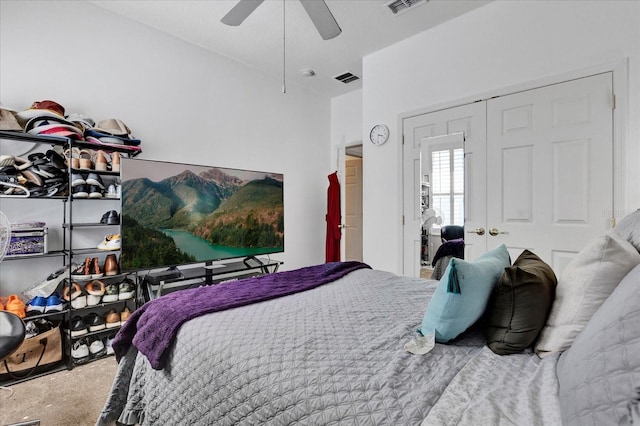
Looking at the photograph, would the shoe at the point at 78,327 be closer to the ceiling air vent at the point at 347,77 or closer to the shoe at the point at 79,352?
the shoe at the point at 79,352

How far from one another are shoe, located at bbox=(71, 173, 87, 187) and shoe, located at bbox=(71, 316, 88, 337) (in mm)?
993

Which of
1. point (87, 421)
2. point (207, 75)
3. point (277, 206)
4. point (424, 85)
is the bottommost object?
point (87, 421)

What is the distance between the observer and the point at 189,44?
324 centimetres

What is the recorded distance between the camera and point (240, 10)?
81.9 inches

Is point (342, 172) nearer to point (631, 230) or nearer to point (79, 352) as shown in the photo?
point (79, 352)

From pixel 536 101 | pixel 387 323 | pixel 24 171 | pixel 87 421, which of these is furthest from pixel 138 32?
pixel 536 101

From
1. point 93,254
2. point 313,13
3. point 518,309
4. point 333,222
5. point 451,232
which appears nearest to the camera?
point 518,309

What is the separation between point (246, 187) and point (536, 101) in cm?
258

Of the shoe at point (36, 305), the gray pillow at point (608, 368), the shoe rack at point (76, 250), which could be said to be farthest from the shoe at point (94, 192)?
the gray pillow at point (608, 368)

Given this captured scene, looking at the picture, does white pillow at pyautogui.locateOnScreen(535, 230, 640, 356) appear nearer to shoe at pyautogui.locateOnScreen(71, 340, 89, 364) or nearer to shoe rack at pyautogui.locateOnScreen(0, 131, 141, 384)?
shoe rack at pyautogui.locateOnScreen(0, 131, 141, 384)

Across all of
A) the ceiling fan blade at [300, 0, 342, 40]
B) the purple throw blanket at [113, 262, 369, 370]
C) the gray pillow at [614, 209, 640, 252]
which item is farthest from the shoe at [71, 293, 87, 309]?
the gray pillow at [614, 209, 640, 252]

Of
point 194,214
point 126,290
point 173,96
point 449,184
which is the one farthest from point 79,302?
point 449,184

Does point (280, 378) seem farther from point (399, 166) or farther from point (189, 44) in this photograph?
point (189, 44)

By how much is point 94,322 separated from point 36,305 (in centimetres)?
38
